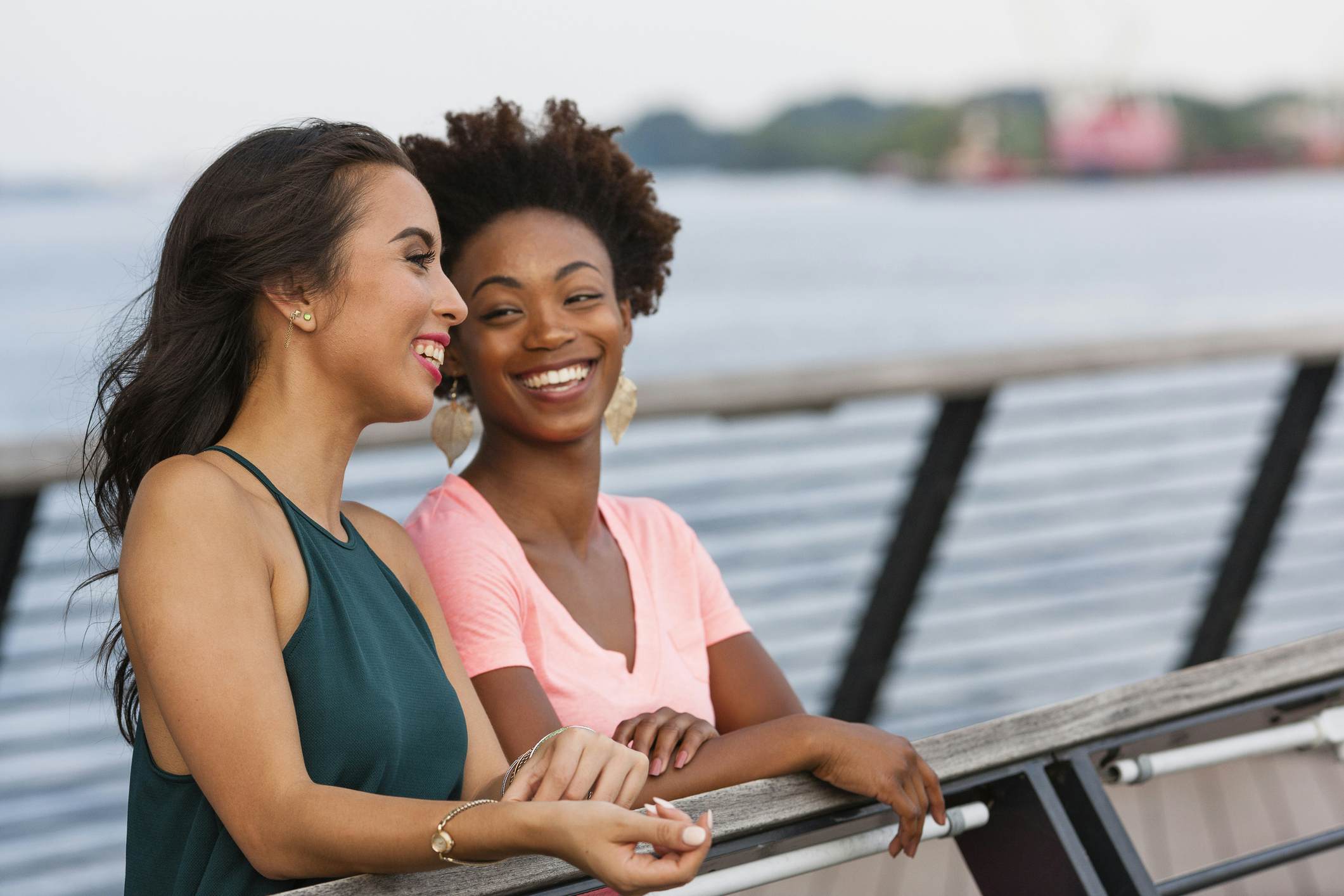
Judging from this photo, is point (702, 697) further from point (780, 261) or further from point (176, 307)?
point (780, 261)

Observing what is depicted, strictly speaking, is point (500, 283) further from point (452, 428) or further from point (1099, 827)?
point (1099, 827)

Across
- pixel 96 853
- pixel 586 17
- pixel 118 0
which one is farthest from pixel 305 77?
pixel 96 853

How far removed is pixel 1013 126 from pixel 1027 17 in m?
3.98

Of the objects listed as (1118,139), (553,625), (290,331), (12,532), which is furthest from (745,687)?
(1118,139)

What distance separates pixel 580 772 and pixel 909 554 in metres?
2.23

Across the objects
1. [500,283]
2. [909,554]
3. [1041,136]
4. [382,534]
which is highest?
[1041,136]

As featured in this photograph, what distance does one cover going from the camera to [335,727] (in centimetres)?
129

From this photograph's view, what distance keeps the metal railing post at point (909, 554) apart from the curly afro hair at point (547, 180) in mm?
1305

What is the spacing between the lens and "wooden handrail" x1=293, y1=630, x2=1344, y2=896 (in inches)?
42.9

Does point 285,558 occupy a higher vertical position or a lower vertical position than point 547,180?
lower

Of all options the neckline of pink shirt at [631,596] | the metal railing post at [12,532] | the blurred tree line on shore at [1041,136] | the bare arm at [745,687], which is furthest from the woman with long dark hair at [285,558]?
the blurred tree line on shore at [1041,136]

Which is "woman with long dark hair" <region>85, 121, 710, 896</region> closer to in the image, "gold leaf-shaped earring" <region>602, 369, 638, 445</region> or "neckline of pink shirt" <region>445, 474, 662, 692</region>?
"neckline of pink shirt" <region>445, 474, 662, 692</region>

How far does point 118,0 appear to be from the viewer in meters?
30.5

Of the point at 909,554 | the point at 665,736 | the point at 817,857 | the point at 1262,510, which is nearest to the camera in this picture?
the point at 817,857
